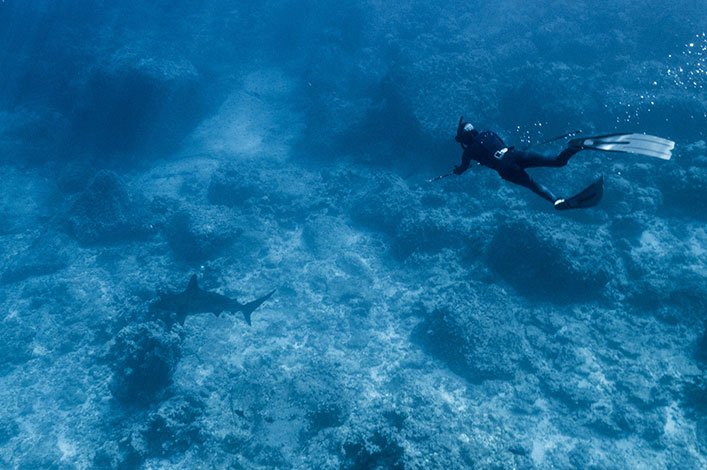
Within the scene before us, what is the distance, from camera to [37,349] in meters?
10.7

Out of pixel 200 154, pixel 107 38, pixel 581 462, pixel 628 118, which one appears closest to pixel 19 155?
pixel 200 154

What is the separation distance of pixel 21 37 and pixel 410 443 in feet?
108

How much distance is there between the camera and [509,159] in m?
5.19

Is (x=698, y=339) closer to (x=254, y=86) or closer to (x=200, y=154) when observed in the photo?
(x=200, y=154)

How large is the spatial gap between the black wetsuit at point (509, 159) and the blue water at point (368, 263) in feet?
13.4

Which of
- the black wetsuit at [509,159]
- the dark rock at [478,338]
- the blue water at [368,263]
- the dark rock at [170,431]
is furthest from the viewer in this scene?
the dark rock at [478,338]

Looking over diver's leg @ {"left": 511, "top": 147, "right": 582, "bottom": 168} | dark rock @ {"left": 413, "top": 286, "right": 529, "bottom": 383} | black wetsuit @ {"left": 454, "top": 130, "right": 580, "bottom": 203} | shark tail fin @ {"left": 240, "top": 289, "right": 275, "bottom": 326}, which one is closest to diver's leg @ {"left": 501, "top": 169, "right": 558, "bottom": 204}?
black wetsuit @ {"left": 454, "top": 130, "right": 580, "bottom": 203}

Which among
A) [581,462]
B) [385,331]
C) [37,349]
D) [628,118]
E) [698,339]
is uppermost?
[628,118]

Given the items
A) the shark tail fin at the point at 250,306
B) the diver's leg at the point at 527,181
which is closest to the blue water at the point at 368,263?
the shark tail fin at the point at 250,306

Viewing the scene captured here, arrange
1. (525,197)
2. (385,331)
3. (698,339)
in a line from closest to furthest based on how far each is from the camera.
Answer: (698,339)
(385,331)
(525,197)

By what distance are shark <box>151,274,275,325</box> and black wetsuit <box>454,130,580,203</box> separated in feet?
24.5

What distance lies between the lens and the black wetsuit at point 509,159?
5082 mm

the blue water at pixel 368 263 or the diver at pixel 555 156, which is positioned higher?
the diver at pixel 555 156

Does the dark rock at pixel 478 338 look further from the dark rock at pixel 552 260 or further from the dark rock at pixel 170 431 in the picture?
the dark rock at pixel 170 431
